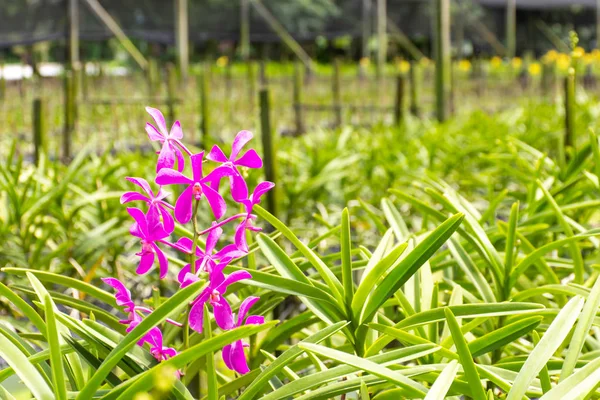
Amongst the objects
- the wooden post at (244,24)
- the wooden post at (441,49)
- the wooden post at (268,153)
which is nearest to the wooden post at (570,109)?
the wooden post at (268,153)

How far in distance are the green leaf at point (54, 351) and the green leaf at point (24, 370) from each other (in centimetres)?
3

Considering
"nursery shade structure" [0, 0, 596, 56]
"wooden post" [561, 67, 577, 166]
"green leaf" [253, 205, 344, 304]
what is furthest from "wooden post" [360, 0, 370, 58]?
"green leaf" [253, 205, 344, 304]

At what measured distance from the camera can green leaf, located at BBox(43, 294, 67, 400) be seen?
805mm

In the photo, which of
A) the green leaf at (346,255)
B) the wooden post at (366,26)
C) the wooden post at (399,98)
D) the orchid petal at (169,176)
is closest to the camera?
the orchid petal at (169,176)

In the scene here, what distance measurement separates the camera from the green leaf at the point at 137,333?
808 mm

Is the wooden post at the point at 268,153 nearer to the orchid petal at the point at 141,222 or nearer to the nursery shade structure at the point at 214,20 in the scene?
the orchid petal at the point at 141,222

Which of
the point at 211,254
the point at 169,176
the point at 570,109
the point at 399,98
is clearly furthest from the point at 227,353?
the point at 399,98

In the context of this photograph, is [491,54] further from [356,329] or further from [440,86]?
[356,329]

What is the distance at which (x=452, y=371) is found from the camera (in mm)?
834

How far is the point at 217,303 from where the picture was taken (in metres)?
0.94

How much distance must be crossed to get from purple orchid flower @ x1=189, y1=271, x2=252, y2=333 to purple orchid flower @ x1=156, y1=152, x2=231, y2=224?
7 centimetres

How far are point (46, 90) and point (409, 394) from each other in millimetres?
7829

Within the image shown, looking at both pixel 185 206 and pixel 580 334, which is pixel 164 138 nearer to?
pixel 185 206

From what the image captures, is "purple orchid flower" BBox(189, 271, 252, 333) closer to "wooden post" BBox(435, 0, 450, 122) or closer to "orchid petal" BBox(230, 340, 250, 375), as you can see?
"orchid petal" BBox(230, 340, 250, 375)
